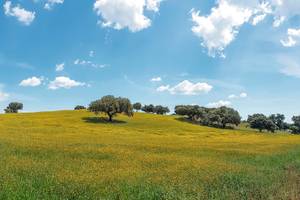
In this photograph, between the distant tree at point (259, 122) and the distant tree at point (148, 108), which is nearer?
the distant tree at point (259, 122)

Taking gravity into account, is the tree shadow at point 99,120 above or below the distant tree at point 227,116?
below

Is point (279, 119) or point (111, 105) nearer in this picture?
point (111, 105)

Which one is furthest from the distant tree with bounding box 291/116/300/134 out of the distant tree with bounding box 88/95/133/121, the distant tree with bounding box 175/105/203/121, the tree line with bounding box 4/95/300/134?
the distant tree with bounding box 88/95/133/121

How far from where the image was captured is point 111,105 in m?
105

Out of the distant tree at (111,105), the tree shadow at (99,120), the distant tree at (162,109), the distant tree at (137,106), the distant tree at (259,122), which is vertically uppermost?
the distant tree at (137,106)

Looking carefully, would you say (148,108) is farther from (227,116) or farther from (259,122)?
(259,122)

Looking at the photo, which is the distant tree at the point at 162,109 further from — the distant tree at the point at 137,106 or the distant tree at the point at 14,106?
the distant tree at the point at 14,106

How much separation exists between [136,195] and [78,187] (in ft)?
7.04

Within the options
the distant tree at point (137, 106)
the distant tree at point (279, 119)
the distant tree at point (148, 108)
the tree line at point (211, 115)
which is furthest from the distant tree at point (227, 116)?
the distant tree at point (137, 106)

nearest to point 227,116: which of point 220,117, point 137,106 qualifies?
point 220,117

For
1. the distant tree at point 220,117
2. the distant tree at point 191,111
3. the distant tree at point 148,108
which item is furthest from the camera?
the distant tree at point 148,108

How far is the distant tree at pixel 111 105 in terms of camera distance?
10519 cm

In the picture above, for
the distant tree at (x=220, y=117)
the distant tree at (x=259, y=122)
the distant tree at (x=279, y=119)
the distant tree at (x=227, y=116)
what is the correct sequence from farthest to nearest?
the distant tree at (x=279, y=119), the distant tree at (x=259, y=122), the distant tree at (x=227, y=116), the distant tree at (x=220, y=117)

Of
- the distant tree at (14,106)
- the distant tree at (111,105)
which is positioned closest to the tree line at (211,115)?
the distant tree at (111,105)
